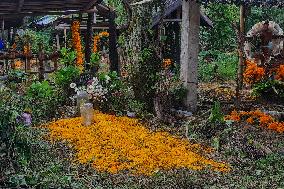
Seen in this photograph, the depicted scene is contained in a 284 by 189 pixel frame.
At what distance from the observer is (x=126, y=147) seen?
7.96 m

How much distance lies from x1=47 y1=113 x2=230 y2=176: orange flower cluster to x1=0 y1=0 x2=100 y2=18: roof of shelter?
3.87 meters

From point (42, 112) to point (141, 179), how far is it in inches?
170

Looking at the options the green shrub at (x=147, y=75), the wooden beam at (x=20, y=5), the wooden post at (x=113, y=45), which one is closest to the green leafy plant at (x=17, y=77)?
the wooden beam at (x=20, y=5)

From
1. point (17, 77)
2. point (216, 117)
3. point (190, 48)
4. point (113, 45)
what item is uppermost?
point (113, 45)

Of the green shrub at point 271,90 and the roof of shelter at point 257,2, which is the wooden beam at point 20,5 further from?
the green shrub at point 271,90

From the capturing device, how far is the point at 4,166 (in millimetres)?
5488

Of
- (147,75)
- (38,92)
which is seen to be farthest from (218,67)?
(38,92)

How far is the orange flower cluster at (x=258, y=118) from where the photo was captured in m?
9.62

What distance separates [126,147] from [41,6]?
6232 mm

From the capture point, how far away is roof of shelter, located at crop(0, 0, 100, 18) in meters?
11.9

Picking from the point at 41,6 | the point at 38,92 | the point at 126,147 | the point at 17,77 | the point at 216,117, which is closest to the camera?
the point at 126,147

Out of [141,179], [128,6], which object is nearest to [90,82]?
[128,6]

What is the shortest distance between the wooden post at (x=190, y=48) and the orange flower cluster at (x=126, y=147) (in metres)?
1.81

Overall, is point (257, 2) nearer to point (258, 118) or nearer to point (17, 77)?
point (258, 118)
